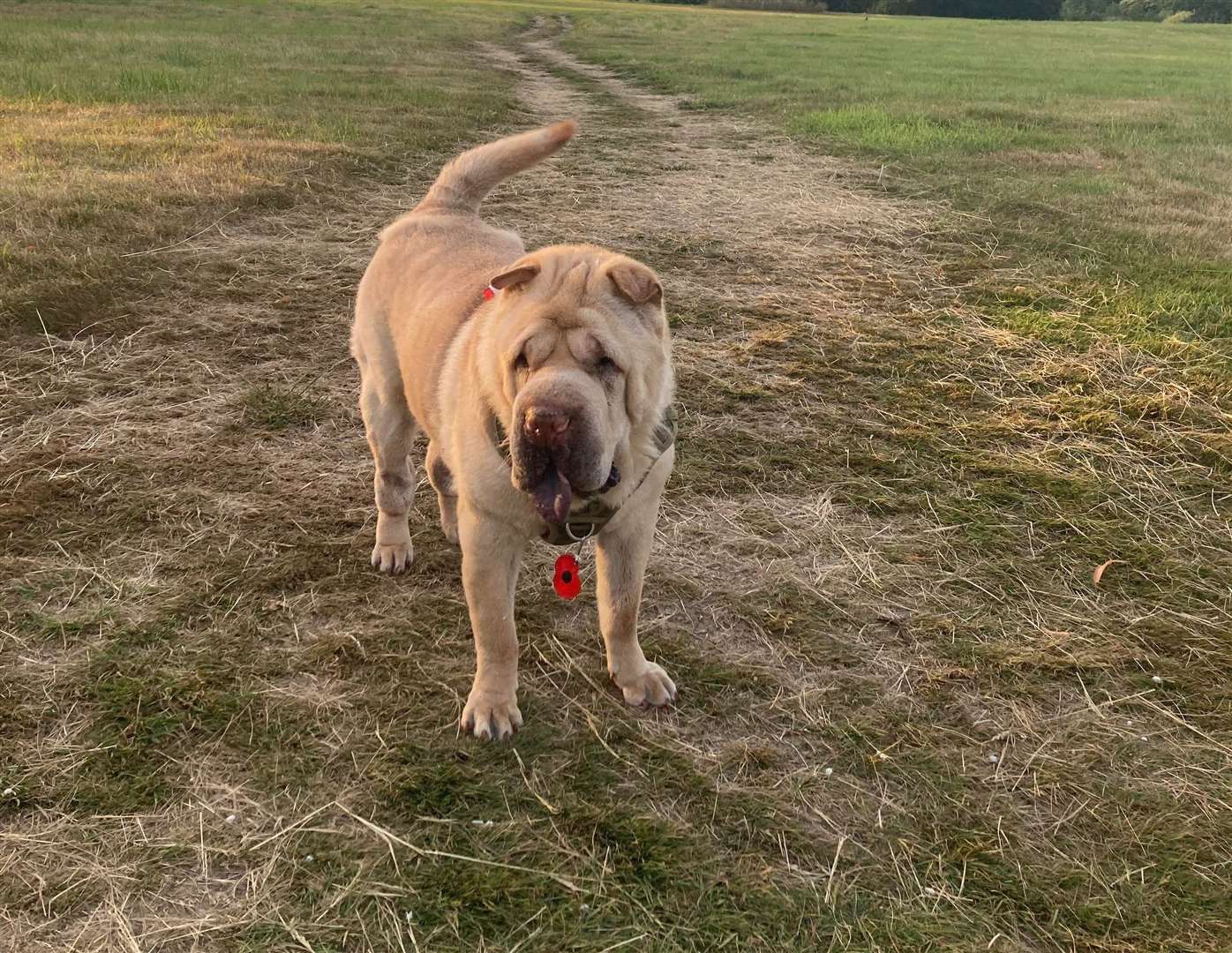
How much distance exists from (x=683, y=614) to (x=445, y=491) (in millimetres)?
1173

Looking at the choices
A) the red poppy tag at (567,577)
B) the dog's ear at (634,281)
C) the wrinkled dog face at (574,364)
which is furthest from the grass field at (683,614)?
the dog's ear at (634,281)

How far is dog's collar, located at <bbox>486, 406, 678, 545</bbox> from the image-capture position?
243 cm

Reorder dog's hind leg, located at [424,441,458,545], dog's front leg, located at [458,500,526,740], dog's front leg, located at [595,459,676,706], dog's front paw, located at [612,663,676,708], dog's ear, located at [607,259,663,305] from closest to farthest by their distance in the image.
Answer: dog's ear, located at [607,259,663,305] → dog's front leg, located at [458,500,526,740] → dog's front leg, located at [595,459,676,706] → dog's front paw, located at [612,663,676,708] → dog's hind leg, located at [424,441,458,545]

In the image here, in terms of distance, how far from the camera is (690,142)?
12.2 meters

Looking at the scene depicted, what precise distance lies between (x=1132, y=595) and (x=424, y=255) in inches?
126

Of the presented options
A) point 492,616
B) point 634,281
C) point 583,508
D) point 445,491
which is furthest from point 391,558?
point 634,281

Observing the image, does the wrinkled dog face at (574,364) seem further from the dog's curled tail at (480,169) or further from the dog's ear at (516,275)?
the dog's curled tail at (480,169)

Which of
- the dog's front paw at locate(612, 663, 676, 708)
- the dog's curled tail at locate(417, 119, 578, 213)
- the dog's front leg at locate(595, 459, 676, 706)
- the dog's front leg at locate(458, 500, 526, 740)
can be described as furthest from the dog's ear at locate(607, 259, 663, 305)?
the dog's curled tail at locate(417, 119, 578, 213)

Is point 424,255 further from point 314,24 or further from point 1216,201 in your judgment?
point 314,24

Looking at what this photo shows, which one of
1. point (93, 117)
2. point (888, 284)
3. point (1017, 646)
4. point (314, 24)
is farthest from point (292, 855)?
point (314, 24)

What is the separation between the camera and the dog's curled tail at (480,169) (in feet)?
11.8

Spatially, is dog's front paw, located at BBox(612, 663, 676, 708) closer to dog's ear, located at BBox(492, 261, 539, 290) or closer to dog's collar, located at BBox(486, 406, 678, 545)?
dog's collar, located at BBox(486, 406, 678, 545)

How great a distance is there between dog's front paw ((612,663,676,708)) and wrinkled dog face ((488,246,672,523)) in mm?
786

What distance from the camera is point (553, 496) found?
7.22 ft
